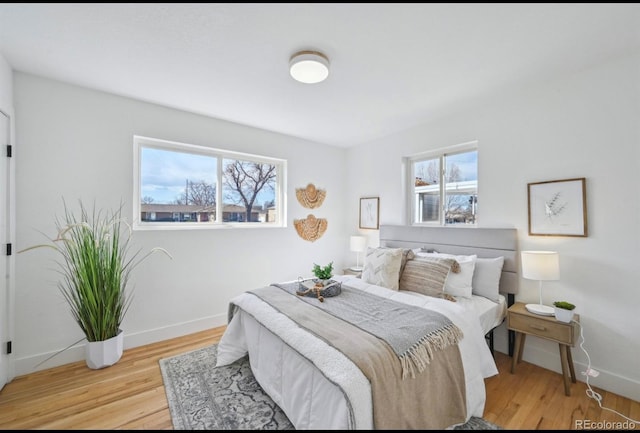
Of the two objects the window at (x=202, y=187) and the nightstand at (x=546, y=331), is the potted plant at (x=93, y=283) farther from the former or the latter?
the nightstand at (x=546, y=331)

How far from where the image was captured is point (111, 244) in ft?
8.29

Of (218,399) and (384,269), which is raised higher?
(384,269)

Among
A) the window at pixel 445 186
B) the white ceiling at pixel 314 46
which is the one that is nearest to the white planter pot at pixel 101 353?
the white ceiling at pixel 314 46

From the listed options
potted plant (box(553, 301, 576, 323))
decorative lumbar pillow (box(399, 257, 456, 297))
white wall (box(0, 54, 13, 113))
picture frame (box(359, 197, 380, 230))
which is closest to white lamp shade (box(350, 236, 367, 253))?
picture frame (box(359, 197, 380, 230))

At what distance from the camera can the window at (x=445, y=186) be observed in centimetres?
299

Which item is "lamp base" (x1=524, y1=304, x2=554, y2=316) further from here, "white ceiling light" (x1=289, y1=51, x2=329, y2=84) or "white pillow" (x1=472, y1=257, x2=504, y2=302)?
"white ceiling light" (x1=289, y1=51, x2=329, y2=84)

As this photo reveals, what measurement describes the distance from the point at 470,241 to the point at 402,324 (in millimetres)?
1595

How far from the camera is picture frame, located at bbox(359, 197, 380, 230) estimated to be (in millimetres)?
3936

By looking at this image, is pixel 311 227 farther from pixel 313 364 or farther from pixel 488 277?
pixel 313 364

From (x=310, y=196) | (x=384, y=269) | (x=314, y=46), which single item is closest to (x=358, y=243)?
(x=310, y=196)

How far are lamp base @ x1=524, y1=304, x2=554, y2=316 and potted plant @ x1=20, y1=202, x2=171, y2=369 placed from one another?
141 inches

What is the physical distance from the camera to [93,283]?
7.20 feet

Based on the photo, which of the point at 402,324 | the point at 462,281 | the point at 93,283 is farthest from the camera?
the point at 462,281

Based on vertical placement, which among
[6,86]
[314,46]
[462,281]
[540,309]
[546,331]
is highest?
[314,46]
